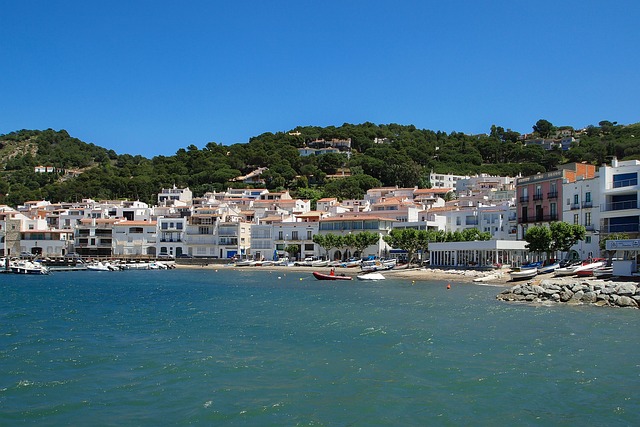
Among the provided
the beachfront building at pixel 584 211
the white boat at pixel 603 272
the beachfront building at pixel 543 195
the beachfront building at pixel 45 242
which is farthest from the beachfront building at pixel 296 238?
the white boat at pixel 603 272

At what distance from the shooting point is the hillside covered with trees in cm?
13988

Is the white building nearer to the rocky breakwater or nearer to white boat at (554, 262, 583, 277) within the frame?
white boat at (554, 262, 583, 277)

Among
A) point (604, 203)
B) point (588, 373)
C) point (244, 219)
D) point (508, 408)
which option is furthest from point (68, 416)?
point (244, 219)

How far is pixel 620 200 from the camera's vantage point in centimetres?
5450

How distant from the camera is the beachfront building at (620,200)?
Answer: 173 feet

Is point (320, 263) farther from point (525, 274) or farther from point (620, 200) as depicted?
point (620, 200)

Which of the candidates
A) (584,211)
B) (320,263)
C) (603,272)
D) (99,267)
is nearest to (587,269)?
(603,272)

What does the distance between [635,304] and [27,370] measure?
30.1 m

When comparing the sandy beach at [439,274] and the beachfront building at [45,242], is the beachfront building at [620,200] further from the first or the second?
the beachfront building at [45,242]

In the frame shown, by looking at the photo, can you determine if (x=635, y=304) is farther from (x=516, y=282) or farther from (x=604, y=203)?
(x=604, y=203)

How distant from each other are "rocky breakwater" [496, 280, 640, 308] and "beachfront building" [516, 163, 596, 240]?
23344 millimetres

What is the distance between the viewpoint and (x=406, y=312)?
34594mm

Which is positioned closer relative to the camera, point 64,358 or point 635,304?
point 64,358

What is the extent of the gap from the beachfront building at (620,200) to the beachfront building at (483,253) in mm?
8616
